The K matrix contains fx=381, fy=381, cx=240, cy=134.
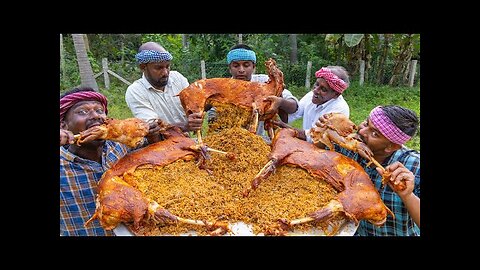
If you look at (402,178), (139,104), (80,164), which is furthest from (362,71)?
(80,164)

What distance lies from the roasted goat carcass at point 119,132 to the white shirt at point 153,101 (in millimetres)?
836

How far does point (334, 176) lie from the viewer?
2916 millimetres

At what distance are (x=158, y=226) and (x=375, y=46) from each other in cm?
1172

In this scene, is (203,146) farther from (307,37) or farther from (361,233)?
(307,37)

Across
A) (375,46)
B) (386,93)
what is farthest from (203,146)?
(375,46)

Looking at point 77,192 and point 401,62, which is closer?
point 77,192

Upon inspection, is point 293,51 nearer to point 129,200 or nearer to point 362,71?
point 362,71

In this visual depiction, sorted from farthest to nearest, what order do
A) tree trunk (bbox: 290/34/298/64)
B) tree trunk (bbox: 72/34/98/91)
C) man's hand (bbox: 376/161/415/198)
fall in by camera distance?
tree trunk (bbox: 290/34/298/64) → tree trunk (bbox: 72/34/98/91) → man's hand (bbox: 376/161/415/198)

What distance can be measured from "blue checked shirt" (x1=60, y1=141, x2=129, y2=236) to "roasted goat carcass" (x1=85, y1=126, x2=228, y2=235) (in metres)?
0.26

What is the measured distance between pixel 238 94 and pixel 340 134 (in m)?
1.11

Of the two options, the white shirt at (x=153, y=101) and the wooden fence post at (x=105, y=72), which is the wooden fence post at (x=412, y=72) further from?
the white shirt at (x=153, y=101)

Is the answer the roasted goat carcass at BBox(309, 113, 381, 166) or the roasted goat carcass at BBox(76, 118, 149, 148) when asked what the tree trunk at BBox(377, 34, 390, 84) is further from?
the roasted goat carcass at BBox(76, 118, 149, 148)

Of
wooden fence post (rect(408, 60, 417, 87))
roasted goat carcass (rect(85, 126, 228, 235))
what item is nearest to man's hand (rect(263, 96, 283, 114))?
roasted goat carcass (rect(85, 126, 228, 235))

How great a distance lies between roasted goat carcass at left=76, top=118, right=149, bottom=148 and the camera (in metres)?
2.79
